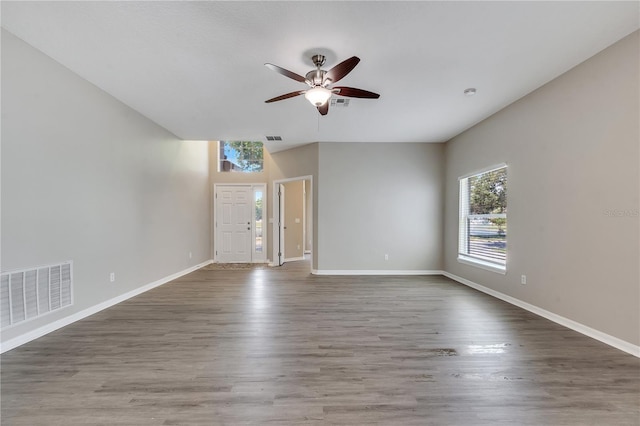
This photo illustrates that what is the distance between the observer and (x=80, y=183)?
10.0ft

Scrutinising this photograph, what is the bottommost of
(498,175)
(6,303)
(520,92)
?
(6,303)

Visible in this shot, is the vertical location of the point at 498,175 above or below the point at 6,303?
above

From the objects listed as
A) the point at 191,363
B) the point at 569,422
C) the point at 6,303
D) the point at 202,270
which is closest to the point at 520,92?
the point at 569,422

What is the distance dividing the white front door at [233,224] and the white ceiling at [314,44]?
3.50 m

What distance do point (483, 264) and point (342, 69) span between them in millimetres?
3788

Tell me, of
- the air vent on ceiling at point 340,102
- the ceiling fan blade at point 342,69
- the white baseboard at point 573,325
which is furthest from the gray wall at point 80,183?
the white baseboard at point 573,325

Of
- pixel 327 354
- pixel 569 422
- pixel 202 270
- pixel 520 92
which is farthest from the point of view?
pixel 202 270

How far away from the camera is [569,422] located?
153cm

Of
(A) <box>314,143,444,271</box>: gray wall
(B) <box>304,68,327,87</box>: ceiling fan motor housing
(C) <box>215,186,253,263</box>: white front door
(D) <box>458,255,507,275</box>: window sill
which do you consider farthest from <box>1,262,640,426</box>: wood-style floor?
(C) <box>215,186,253,263</box>: white front door

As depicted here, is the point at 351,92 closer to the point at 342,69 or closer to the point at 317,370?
the point at 342,69

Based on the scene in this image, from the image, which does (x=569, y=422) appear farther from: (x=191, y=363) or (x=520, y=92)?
(x=520, y=92)

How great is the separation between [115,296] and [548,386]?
463 centimetres

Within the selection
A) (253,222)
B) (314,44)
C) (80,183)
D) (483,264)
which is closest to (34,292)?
(80,183)

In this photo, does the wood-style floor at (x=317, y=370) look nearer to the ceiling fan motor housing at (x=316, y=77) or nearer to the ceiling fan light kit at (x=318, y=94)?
the ceiling fan light kit at (x=318, y=94)
